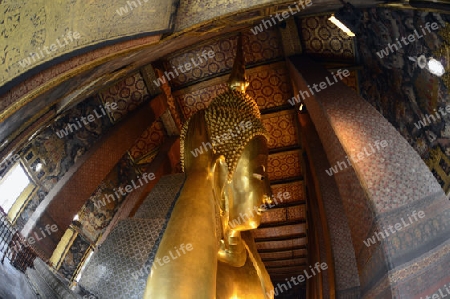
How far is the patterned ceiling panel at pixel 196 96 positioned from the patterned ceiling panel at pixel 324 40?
5.41ft

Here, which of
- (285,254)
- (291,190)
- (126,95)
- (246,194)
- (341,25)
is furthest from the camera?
(285,254)

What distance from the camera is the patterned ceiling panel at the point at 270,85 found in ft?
20.8

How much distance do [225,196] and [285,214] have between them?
5.39 metres

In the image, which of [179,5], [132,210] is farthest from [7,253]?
[179,5]

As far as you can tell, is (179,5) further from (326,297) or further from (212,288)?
(326,297)

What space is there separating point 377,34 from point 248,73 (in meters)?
2.47

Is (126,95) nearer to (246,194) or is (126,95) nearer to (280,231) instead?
(246,194)

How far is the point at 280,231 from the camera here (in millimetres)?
8906

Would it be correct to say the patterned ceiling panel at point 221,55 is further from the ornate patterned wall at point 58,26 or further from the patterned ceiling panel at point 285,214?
the patterned ceiling panel at point 285,214

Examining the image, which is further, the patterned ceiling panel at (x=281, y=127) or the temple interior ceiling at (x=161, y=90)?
the patterned ceiling panel at (x=281, y=127)

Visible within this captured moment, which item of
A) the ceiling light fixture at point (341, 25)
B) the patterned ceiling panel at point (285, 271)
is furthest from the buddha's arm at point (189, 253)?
the patterned ceiling panel at point (285, 271)

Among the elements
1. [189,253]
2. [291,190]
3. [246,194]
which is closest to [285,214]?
[291,190]

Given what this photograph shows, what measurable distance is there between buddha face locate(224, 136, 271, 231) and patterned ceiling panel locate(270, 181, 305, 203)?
14.3 feet

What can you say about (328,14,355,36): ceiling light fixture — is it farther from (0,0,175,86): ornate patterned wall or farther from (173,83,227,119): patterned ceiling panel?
(0,0,175,86): ornate patterned wall
